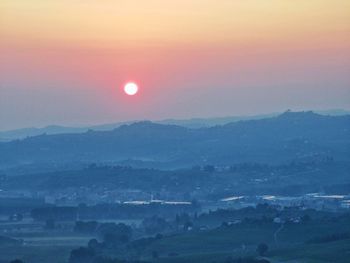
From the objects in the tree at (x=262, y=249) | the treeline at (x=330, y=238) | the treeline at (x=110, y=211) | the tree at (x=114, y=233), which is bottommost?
the tree at (x=262, y=249)

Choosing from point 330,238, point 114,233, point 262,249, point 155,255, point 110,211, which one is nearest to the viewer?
point 262,249

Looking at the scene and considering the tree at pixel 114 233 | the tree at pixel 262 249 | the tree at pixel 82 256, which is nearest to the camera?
the tree at pixel 262 249

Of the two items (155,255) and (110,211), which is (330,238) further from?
(110,211)

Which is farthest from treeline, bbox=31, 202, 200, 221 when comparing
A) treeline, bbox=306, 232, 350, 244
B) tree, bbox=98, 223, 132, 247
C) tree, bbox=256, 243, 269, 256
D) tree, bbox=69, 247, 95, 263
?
tree, bbox=256, 243, 269, 256

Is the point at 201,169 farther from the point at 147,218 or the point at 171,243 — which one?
the point at 171,243

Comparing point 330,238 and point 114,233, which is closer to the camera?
point 330,238

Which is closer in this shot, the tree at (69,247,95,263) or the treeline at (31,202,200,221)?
the tree at (69,247,95,263)

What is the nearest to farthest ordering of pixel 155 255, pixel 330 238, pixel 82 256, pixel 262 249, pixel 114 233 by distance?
pixel 262 249, pixel 82 256, pixel 155 255, pixel 330 238, pixel 114 233

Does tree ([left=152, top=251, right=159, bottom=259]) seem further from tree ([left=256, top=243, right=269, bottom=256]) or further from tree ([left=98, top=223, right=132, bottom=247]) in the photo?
tree ([left=98, top=223, right=132, bottom=247])

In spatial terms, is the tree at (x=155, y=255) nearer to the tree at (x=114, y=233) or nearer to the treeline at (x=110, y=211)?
the tree at (x=114, y=233)

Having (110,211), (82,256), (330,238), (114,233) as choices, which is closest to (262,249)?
(330,238)

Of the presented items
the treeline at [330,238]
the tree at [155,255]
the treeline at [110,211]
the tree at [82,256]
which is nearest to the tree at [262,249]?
the treeline at [330,238]

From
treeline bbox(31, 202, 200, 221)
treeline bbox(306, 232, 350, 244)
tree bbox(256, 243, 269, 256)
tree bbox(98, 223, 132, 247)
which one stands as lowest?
tree bbox(256, 243, 269, 256)

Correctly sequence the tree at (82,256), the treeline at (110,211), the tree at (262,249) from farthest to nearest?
the treeline at (110,211) → the tree at (82,256) → the tree at (262,249)
